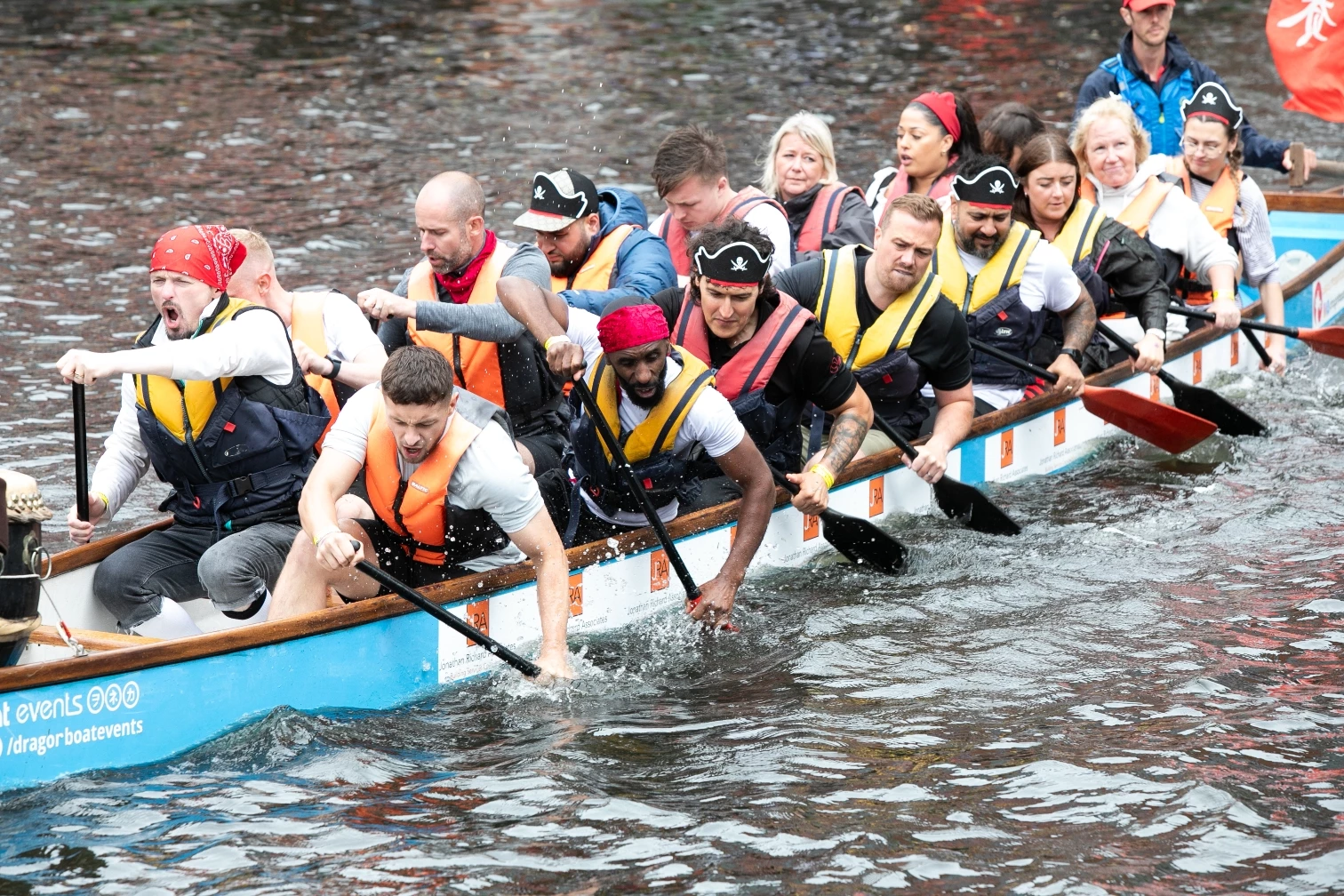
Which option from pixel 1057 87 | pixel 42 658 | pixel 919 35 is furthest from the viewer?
pixel 919 35

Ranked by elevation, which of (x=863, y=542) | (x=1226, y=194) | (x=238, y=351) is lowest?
(x=863, y=542)

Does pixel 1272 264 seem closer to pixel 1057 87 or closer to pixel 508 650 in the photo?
pixel 508 650

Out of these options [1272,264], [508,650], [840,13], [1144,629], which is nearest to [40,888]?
[508,650]

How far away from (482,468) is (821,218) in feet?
11.8

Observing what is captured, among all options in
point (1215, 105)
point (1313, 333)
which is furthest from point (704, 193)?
point (1313, 333)

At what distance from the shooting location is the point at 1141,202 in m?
9.29

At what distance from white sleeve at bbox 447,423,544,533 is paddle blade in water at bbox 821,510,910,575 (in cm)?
196

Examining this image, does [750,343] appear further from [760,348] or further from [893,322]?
[893,322]

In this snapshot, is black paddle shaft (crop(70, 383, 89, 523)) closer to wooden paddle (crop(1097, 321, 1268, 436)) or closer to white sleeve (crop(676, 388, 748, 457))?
white sleeve (crop(676, 388, 748, 457))

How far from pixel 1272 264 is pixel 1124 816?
599 centimetres

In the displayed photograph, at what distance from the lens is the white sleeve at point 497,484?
18.7 feet

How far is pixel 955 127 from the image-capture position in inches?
348

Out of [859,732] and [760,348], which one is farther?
[760,348]

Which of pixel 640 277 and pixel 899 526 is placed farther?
pixel 899 526
